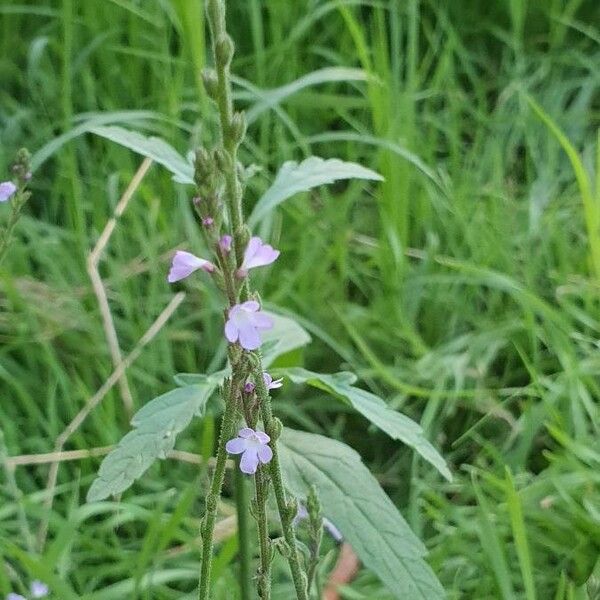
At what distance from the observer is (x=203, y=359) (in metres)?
1.56

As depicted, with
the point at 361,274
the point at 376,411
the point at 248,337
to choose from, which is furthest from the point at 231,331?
the point at 361,274

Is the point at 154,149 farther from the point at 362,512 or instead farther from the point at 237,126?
the point at 362,512

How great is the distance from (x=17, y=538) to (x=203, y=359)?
17.5 inches

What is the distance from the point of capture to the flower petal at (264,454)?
670 mm

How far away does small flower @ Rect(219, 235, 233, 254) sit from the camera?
67 centimetres

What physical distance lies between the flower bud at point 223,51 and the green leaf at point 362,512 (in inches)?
13.8

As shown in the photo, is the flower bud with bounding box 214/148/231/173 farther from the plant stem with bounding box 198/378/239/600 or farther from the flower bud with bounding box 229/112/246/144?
the plant stem with bounding box 198/378/239/600

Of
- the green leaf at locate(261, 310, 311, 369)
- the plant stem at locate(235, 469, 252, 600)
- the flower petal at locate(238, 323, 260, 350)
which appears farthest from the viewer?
the green leaf at locate(261, 310, 311, 369)

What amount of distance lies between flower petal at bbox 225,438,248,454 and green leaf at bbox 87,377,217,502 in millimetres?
110

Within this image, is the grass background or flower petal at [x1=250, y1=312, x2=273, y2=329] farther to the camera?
the grass background

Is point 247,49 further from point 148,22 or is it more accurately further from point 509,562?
point 509,562

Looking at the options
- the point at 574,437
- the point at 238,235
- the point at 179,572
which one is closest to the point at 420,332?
the point at 574,437

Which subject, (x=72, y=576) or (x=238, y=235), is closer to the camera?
(x=238, y=235)

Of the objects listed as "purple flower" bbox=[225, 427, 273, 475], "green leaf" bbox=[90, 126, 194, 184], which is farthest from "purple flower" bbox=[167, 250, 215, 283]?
"green leaf" bbox=[90, 126, 194, 184]
